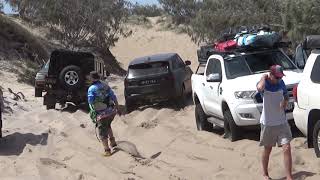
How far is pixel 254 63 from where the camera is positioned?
13453 mm

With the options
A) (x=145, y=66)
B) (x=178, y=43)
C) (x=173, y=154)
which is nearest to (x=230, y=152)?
(x=173, y=154)

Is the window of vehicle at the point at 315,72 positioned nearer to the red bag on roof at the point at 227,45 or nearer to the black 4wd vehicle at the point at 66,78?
the red bag on roof at the point at 227,45

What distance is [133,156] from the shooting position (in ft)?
39.2

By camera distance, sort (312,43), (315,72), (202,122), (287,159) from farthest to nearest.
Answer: (202,122) → (312,43) → (315,72) → (287,159)

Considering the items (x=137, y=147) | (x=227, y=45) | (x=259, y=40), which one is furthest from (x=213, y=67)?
(x=137, y=147)

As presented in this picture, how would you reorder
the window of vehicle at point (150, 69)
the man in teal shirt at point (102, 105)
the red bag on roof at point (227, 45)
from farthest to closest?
the window of vehicle at point (150, 69) → the red bag on roof at point (227, 45) → the man in teal shirt at point (102, 105)

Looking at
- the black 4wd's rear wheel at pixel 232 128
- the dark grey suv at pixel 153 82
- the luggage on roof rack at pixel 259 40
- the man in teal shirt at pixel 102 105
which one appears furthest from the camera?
the dark grey suv at pixel 153 82

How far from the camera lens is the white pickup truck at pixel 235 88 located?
39.8 ft

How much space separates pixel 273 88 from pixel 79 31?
85.8 feet

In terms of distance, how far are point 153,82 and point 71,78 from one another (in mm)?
2633

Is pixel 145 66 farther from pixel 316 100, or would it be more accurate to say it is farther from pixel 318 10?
pixel 316 100

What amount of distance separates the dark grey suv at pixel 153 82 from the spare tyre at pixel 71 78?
149 centimetres

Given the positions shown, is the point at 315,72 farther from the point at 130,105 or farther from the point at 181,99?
the point at 130,105

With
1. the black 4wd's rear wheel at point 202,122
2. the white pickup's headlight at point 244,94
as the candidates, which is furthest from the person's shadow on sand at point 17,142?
the white pickup's headlight at point 244,94
